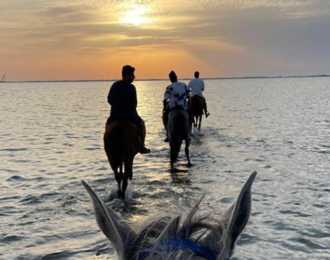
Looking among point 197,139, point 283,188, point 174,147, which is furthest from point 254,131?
point 283,188

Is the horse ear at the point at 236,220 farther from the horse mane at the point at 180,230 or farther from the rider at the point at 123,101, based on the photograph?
the rider at the point at 123,101

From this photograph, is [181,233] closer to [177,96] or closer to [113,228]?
[113,228]

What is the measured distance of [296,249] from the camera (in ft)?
22.6

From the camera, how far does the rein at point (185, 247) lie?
1973 millimetres

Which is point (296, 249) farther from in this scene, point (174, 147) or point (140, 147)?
point (174, 147)

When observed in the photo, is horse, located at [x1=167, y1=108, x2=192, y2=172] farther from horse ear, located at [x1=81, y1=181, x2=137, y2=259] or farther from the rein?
the rein

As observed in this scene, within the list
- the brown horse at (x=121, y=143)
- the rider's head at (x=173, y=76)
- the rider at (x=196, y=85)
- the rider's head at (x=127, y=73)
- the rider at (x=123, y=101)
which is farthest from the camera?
the rider at (x=196, y=85)

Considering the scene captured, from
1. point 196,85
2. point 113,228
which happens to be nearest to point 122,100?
point 113,228

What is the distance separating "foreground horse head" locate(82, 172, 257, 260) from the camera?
6.55 ft

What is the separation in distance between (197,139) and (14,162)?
780 cm

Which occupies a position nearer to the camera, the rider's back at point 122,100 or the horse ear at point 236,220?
the horse ear at point 236,220

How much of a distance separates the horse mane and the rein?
2 centimetres

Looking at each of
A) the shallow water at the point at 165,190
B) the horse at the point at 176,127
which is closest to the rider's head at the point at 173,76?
the horse at the point at 176,127

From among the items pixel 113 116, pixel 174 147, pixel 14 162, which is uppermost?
pixel 113 116
